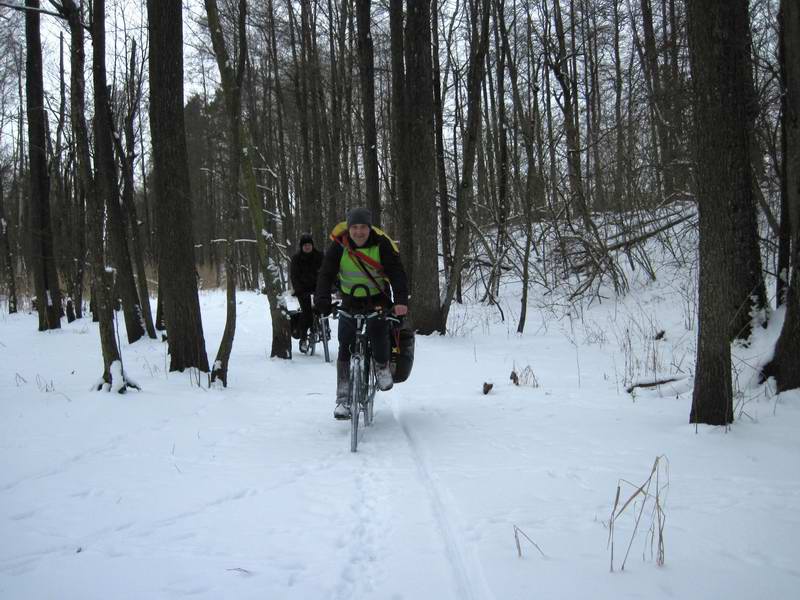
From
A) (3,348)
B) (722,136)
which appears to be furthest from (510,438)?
(3,348)

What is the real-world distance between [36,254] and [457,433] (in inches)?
629

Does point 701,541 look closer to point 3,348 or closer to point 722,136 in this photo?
point 722,136

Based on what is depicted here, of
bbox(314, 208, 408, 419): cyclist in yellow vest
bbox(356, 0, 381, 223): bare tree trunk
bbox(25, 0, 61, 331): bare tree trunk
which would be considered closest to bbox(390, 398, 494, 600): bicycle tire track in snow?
bbox(314, 208, 408, 419): cyclist in yellow vest

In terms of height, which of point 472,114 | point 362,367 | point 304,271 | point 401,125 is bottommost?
point 362,367

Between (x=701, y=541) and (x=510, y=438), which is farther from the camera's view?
(x=510, y=438)

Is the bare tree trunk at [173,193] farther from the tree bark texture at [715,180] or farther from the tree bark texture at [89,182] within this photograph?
the tree bark texture at [715,180]

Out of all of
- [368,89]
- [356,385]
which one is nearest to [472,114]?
[368,89]

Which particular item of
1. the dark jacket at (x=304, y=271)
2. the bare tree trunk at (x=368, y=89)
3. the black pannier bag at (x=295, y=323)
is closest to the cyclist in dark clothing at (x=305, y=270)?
the dark jacket at (x=304, y=271)

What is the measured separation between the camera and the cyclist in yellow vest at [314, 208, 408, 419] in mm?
4824

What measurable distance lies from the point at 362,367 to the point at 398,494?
155 cm

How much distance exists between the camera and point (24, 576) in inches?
95.0

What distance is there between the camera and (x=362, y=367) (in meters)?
4.75

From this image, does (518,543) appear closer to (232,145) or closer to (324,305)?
(324,305)

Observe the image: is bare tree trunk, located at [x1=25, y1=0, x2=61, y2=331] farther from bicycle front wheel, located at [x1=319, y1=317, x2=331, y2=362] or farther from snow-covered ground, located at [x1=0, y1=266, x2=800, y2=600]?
bicycle front wheel, located at [x1=319, y1=317, x2=331, y2=362]
